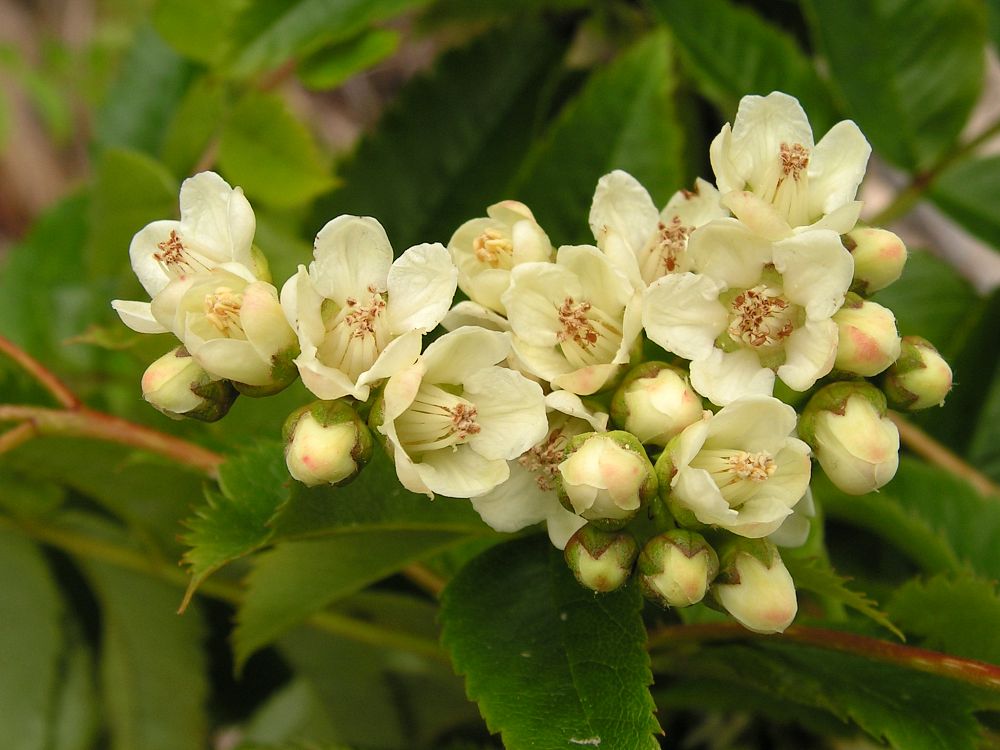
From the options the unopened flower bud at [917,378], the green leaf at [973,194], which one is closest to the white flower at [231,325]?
the unopened flower bud at [917,378]

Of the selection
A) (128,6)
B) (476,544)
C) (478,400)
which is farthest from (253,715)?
(128,6)

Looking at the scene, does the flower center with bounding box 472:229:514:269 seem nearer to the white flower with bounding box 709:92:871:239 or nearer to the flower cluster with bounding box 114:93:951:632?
the flower cluster with bounding box 114:93:951:632

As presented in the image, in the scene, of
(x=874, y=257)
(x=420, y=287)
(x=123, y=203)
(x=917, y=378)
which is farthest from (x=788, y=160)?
(x=123, y=203)

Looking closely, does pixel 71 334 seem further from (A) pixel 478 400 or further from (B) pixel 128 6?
(B) pixel 128 6

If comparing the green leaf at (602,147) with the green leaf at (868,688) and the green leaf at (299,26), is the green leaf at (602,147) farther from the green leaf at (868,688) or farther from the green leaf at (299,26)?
the green leaf at (868,688)

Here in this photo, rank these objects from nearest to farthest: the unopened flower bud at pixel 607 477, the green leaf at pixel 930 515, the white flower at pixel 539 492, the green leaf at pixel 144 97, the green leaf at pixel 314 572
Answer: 1. the unopened flower bud at pixel 607 477
2. the white flower at pixel 539 492
3. the green leaf at pixel 314 572
4. the green leaf at pixel 930 515
5. the green leaf at pixel 144 97
